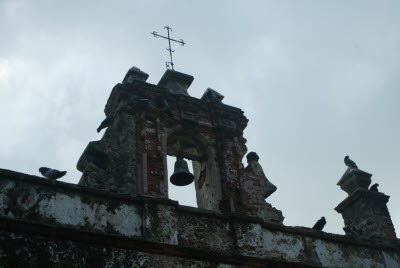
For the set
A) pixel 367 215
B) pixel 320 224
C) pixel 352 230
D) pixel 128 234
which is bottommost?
pixel 128 234

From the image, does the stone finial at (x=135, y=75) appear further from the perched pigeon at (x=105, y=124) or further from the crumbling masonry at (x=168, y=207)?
the perched pigeon at (x=105, y=124)

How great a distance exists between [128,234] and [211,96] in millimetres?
3987

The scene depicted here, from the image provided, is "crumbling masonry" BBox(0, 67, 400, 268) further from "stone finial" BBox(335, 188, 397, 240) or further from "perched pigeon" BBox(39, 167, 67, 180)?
"perched pigeon" BBox(39, 167, 67, 180)

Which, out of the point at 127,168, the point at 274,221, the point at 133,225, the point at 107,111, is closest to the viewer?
the point at 133,225

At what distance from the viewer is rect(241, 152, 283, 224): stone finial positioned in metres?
10.3

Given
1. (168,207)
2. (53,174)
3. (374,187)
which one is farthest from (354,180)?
(53,174)

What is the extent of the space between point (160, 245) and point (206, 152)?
8.95 feet

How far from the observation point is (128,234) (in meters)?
8.51

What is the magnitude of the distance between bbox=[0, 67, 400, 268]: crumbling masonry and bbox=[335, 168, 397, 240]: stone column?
21 millimetres

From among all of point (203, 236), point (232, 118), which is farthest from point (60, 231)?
point (232, 118)

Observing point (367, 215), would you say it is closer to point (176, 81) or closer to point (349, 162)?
point (349, 162)

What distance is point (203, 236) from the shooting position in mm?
9102

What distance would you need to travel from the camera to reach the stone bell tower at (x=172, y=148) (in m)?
9.58

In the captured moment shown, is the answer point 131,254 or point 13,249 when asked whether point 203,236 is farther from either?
point 13,249
